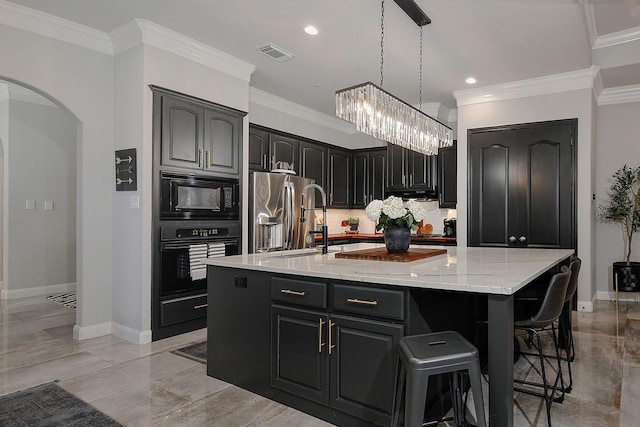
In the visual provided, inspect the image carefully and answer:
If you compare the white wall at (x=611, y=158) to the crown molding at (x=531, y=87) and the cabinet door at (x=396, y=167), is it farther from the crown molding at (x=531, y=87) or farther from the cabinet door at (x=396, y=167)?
the cabinet door at (x=396, y=167)

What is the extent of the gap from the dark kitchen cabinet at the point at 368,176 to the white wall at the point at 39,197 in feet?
14.7

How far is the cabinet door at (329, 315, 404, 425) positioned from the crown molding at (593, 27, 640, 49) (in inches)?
168

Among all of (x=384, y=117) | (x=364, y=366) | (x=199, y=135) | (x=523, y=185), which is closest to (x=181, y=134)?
(x=199, y=135)

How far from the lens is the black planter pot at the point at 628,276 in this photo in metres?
4.98

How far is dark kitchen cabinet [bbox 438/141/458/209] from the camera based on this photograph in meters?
5.97

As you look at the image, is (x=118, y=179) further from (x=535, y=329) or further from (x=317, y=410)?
(x=535, y=329)

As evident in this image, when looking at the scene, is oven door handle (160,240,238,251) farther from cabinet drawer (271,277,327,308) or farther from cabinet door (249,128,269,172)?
cabinet drawer (271,277,327,308)

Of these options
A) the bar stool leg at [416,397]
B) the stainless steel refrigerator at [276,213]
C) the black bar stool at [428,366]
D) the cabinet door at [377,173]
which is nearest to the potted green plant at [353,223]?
the cabinet door at [377,173]

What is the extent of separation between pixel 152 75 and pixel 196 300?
221 centimetres

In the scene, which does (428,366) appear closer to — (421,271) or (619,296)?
(421,271)

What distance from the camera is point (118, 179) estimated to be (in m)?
3.93

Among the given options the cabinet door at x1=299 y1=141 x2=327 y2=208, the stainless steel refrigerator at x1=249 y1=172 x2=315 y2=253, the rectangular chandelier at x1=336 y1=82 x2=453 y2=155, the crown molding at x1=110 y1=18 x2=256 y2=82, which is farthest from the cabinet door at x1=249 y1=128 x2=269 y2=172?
the rectangular chandelier at x1=336 y1=82 x2=453 y2=155

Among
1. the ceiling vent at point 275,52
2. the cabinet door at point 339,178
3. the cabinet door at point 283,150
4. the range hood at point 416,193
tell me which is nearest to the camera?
the ceiling vent at point 275,52

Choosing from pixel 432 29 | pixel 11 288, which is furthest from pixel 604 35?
pixel 11 288
